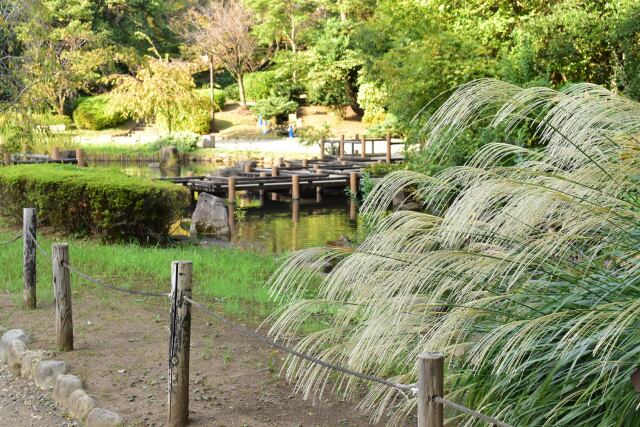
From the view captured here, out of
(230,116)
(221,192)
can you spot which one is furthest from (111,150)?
(221,192)

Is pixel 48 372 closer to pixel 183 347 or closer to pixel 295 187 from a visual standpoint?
pixel 183 347

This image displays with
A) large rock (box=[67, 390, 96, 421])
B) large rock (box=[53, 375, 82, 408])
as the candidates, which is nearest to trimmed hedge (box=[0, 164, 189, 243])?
large rock (box=[53, 375, 82, 408])

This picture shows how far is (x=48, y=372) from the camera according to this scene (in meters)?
4.75

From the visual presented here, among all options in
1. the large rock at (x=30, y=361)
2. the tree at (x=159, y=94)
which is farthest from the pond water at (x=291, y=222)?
the tree at (x=159, y=94)

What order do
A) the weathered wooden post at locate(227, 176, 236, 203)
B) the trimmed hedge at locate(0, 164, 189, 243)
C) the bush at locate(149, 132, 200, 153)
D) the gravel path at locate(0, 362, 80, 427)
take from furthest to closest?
the bush at locate(149, 132, 200, 153) → the weathered wooden post at locate(227, 176, 236, 203) → the trimmed hedge at locate(0, 164, 189, 243) → the gravel path at locate(0, 362, 80, 427)

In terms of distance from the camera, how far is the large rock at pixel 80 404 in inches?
165

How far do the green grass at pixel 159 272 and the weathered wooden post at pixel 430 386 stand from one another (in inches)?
154

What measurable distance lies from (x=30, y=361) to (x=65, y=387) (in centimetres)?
65

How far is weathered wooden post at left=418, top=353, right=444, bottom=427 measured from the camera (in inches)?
94.1

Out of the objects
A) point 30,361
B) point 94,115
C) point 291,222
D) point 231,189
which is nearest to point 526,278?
point 30,361

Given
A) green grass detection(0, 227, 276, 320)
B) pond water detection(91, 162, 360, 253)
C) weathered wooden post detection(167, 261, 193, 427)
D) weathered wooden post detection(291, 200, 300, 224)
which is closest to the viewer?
weathered wooden post detection(167, 261, 193, 427)

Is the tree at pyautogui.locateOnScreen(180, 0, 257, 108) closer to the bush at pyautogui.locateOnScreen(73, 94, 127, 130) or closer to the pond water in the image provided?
the bush at pyautogui.locateOnScreen(73, 94, 127, 130)

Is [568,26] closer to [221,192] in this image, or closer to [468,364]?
[221,192]

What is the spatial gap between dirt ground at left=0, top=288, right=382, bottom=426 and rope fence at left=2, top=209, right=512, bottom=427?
0.18 m
